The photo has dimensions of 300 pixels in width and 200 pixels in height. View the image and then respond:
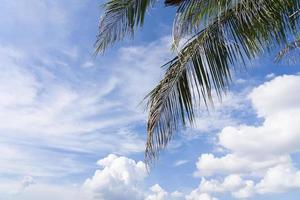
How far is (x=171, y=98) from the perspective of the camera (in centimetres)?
584

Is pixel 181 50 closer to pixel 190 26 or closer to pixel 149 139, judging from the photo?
pixel 190 26

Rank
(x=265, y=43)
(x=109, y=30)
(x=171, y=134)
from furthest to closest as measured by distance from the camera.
A: (x=109, y=30)
(x=265, y=43)
(x=171, y=134)

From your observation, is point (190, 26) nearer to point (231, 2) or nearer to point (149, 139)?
point (231, 2)

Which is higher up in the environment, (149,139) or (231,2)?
(231,2)

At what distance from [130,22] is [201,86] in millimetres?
1494

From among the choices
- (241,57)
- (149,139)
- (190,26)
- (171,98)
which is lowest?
(149,139)

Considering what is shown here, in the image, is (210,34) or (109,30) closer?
(210,34)

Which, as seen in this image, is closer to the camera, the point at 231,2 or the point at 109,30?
the point at 231,2

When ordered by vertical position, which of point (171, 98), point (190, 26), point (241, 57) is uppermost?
point (190, 26)

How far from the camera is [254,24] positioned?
582 centimetres

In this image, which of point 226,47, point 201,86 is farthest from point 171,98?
point 226,47

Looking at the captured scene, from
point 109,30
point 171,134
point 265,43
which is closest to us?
point 171,134

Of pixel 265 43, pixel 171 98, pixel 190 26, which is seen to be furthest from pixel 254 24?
pixel 171 98

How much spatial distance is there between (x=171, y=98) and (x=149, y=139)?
62 centimetres
